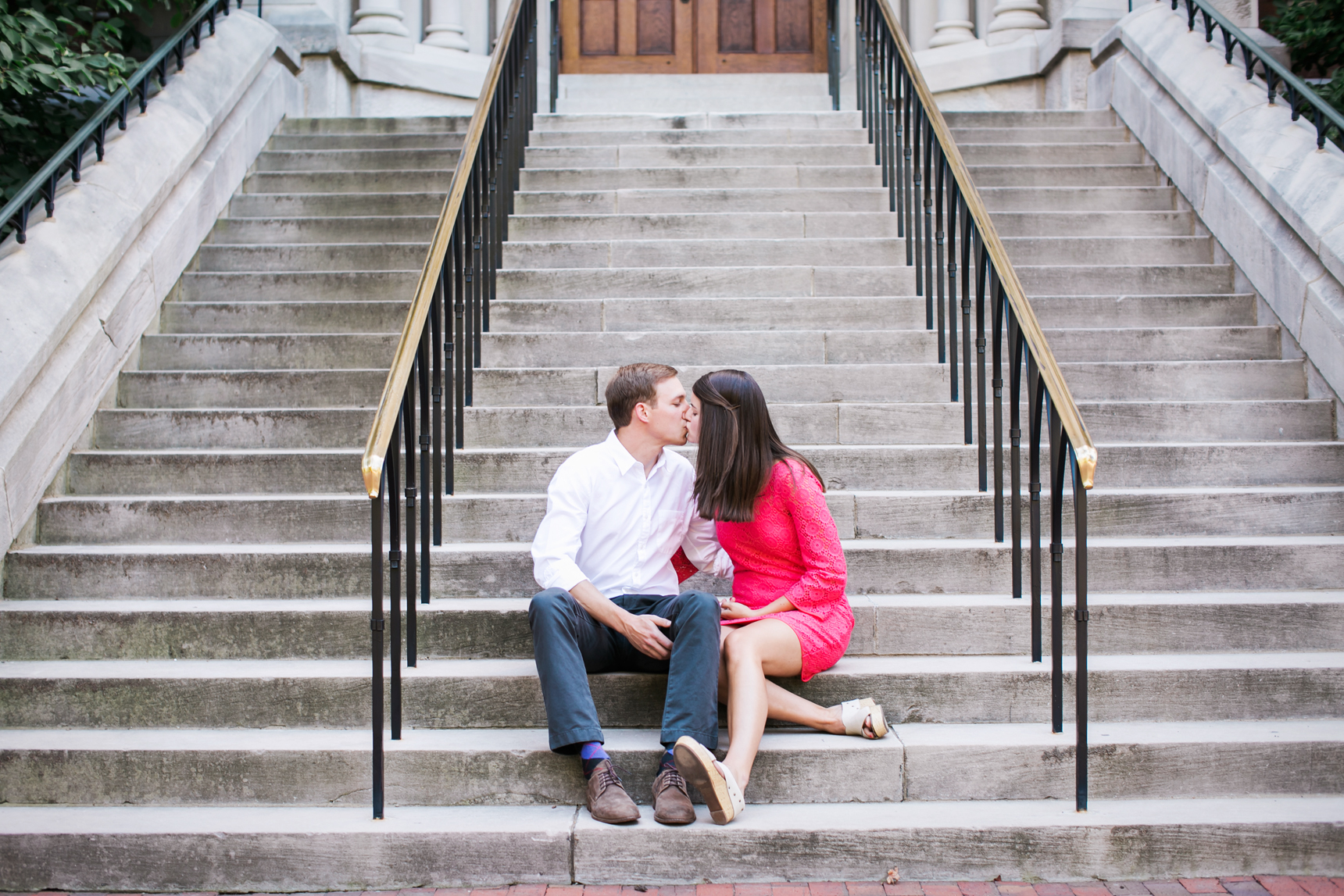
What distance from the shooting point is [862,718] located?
276cm

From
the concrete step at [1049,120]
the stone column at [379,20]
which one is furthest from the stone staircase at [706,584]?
the stone column at [379,20]

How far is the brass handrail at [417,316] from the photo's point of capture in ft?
8.45

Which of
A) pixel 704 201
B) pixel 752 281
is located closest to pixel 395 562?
pixel 752 281

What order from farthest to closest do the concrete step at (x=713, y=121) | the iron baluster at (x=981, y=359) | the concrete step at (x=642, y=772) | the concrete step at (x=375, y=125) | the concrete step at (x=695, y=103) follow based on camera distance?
the concrete step at (x=695, y=103)
the concrete step at (x=375, y=125)
the concrete step at (x=713, y=121)
the iron baluster at (x=981, y=359)
the concrete step at (x=642, y=772)

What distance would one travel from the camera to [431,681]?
9.62 ft

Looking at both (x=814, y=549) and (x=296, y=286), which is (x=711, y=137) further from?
(x=814, y=549)

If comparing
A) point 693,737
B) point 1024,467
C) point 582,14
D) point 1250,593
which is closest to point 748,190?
point 1024,467

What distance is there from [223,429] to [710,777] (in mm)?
2674

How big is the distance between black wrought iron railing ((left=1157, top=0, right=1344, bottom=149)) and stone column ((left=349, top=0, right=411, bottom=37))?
5755 mm

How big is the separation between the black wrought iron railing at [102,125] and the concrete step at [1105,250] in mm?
4257

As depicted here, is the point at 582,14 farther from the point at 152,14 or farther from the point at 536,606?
the point at 536,606

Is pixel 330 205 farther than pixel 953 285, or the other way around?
pixel 330 205

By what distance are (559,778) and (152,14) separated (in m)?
6.83

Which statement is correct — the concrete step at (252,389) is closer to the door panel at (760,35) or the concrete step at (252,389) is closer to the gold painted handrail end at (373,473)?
the gold painted handrail end at (373,473)
